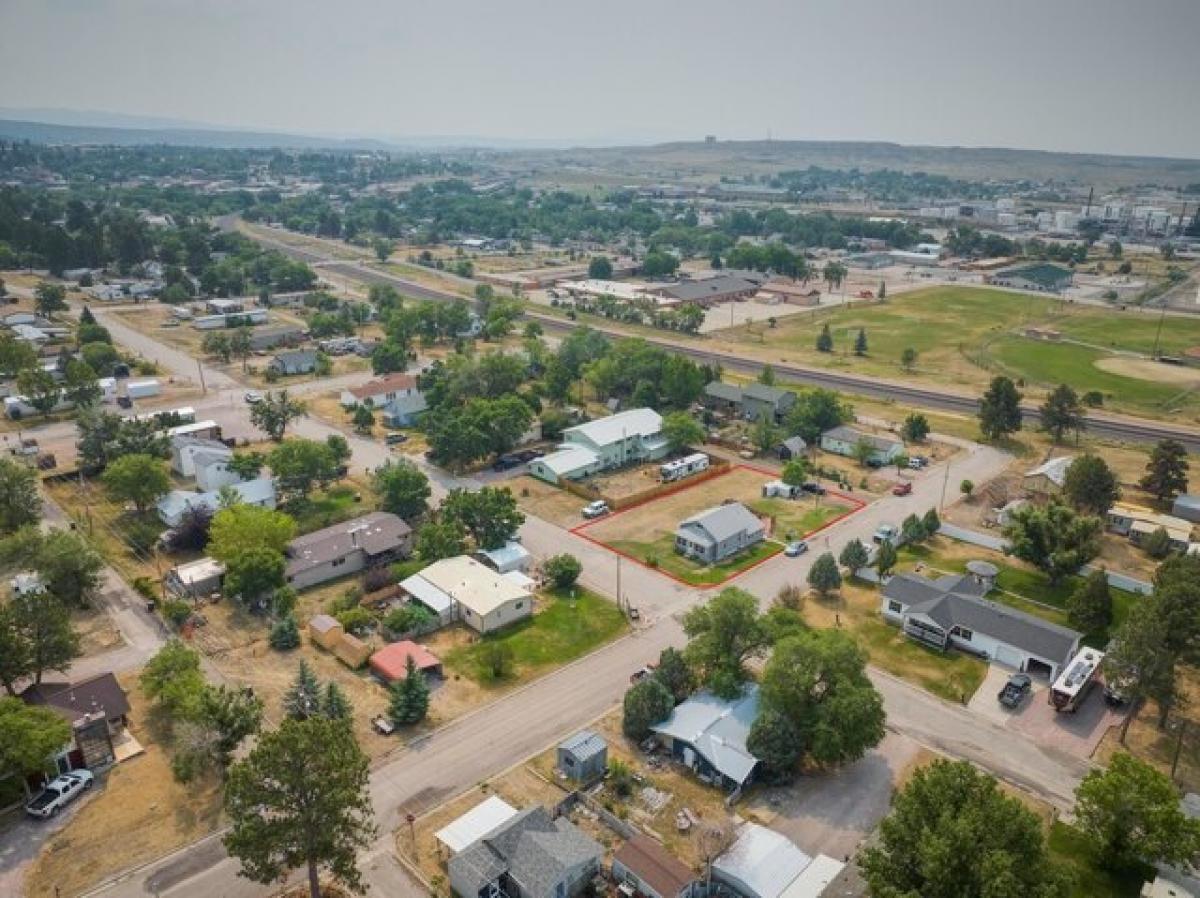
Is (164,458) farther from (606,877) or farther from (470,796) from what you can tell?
(606,877)

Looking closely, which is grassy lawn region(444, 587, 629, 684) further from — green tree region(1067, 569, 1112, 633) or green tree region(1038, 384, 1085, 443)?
green tree region(1038, 384, 1085, 443)

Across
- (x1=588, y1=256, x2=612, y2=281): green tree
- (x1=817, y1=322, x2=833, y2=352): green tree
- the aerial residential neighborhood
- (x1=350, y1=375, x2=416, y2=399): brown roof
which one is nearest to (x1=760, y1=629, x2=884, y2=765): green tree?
the aerial residential neighborhood

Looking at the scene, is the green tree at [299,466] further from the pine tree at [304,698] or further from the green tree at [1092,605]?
the green tree at [1092,605]

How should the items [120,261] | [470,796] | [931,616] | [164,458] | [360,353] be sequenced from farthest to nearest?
1. [120,261]
2. [360,353]
3. [164,458]
4. [931,616]
5. [470,796]

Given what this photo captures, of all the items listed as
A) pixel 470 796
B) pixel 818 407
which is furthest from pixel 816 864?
pixel 818 407

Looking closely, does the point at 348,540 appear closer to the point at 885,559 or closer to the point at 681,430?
the point at 681,430

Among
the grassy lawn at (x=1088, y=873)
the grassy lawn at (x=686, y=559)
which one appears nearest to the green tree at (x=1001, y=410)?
the grassy lawn at (x=686, y=559)
